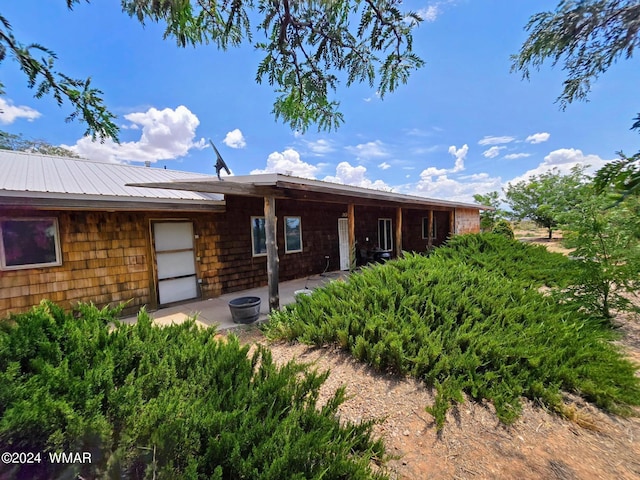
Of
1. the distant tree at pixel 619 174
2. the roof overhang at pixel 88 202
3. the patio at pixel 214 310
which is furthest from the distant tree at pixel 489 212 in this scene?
the distant tree at pixel 619 174

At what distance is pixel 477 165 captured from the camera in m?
14.8

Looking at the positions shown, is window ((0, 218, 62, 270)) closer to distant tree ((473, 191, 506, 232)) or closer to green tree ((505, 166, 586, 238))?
distant tree ((473, 191, 506, 232))

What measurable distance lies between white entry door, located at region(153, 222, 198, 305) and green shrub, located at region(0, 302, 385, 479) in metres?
3.96

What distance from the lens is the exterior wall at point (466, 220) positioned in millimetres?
13922

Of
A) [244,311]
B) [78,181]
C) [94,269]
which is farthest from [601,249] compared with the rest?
[78,181]

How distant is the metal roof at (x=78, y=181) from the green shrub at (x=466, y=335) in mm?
3430

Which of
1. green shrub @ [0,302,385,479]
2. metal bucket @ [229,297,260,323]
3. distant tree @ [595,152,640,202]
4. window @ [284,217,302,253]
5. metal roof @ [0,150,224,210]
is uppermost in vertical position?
metal roof @ [0,150,224,210]

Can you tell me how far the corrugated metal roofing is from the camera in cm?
421

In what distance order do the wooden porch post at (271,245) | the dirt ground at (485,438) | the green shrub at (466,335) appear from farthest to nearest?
1. the wooden porch post at (271,245)
2. the green shrub at (466,335)
3. the dirt ground at (485,438)

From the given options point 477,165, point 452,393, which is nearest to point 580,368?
point 452,393

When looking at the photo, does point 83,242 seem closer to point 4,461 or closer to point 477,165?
point 4,461

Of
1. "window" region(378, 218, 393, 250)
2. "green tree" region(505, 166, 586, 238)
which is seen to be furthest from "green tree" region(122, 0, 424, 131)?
"green tree" region(505, 166, 586, 238)

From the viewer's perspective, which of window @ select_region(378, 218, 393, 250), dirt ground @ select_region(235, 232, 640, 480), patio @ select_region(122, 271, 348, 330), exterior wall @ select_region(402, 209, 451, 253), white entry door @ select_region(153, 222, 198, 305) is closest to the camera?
dirt ground @ select_region(235, 232, 640, 480)

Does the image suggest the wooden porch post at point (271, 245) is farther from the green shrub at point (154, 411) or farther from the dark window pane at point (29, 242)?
the dark window pane at point (29, 242)
